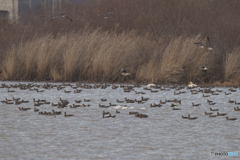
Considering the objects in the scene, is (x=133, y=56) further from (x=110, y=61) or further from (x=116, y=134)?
(x=116, y=134)

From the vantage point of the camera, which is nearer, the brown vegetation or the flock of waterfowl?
the flock of waterfowl

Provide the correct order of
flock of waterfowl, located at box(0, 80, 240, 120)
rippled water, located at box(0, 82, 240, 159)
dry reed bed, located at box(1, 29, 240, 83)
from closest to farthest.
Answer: rippled water, located at box(0, 82, 240, 159) < flock of waterfowl, located at box(0, 80, 240, 120) < dry reed bed, located at box(1, 29, 240, 83)

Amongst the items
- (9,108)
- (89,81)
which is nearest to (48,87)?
(89,81)

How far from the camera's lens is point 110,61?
62.9 ft

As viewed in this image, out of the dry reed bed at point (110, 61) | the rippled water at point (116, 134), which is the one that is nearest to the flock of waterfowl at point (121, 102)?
the rippled water at point (116, 134)

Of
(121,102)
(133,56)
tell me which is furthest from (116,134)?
(133,56)

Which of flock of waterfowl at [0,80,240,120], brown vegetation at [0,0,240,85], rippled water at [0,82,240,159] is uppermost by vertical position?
brown vegetation at [0,0,240,85]

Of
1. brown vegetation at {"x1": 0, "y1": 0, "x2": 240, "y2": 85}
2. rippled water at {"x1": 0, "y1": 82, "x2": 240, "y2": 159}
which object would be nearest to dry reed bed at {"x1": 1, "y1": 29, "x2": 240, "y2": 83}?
brown vegetation at {"x1": 0, "y1": 0, "x2": 240, "y2": 85}

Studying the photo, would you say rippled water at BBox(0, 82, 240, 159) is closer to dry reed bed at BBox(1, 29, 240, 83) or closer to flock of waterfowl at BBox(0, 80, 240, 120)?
flock of waterfowl at BBox(0, 80, 240, 120)

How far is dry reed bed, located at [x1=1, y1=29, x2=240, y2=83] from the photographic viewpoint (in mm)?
18812

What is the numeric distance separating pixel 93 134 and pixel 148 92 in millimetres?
7548

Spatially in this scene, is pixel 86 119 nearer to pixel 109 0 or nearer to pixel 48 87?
pixel 48 87

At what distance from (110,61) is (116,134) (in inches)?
436

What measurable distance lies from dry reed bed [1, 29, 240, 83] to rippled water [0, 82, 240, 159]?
21.9 ft
